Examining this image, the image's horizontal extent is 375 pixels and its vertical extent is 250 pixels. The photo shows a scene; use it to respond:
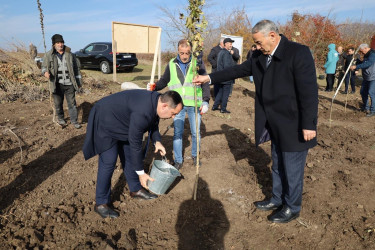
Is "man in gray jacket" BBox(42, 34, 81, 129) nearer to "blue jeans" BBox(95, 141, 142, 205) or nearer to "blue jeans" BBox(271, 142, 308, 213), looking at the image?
"blue jeans" BBox(95, 141, 142, 205)

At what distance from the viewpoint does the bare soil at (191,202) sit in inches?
107

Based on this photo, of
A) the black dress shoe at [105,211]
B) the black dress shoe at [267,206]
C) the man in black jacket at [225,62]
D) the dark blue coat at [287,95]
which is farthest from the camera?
the man in black jacket at [225,62]

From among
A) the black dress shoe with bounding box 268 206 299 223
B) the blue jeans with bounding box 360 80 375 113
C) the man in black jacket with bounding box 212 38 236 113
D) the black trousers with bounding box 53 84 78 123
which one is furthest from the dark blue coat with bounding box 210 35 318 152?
the blue jeans with bounding box 360 80 375 113

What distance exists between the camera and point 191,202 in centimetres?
333

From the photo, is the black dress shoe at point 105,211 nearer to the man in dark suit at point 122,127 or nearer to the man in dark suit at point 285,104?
the man in dark suit at point 122,127

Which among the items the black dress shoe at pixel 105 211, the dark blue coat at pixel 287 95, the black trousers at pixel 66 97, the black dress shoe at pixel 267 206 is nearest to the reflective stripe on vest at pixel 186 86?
the dark blue coat at pixel 287 95

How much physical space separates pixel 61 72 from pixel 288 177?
16.0 ft

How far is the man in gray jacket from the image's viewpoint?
5293mm

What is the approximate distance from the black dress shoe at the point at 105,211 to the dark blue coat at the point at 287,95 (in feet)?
6.16

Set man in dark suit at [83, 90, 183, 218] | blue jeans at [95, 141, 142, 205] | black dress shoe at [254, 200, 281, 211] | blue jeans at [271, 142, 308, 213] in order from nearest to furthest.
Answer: man in dark suit at [83, 90, 183, 218] → blue jeans at [271, 142, 308, 213] → blue jeans at [95, 141, 142, 205] → black dress shoe at [254, 200, 281, 211]

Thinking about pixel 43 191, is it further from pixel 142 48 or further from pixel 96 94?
pixel 142 48

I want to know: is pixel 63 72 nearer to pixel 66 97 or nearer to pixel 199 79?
pixel 66 97

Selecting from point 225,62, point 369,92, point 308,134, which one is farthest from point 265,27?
point 369,92

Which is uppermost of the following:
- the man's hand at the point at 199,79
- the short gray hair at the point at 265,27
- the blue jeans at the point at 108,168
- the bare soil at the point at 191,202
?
the short gray hair at the point at 265,27
